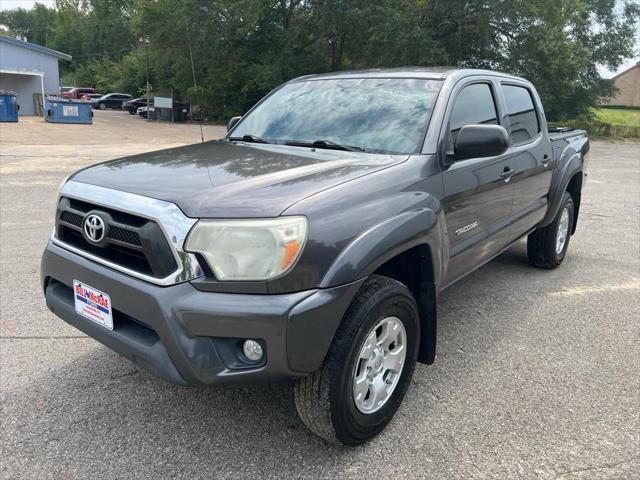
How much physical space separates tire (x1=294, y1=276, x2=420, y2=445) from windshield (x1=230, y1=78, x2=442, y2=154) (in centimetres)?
95

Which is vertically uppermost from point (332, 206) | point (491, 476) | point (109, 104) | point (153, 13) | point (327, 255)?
point (153, 13)

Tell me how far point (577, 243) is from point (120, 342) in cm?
574

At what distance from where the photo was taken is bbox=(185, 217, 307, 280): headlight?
2096 mm

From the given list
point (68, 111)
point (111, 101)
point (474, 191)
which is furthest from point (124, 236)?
point (111, 101)

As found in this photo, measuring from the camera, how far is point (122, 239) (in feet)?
7.61

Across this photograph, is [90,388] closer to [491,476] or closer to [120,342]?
[120,342]

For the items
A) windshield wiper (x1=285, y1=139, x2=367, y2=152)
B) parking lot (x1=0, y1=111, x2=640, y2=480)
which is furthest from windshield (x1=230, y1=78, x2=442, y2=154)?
parking lot (x1=0, y1=111, x2=640, y2=480)

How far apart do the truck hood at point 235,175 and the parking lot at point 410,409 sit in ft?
3.89

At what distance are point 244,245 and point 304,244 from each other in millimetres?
236

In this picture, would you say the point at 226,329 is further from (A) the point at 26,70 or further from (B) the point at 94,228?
(A) the point at 26,70

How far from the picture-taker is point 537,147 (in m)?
4.45

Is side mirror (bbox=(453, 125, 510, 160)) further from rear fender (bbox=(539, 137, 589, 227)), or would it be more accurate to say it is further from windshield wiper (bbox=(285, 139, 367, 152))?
rear fender (bbox=(539, 137, 589, 227))

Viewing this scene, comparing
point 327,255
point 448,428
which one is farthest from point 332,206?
point 448,428

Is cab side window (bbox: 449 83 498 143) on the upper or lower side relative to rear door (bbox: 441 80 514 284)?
upper
